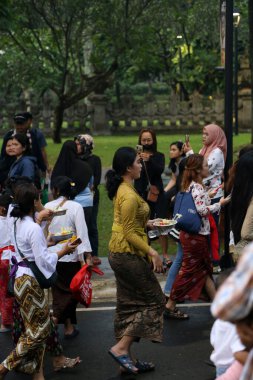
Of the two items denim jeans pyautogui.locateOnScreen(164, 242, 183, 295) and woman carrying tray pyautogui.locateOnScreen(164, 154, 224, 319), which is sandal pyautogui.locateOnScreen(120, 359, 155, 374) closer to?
woman carrying tray pyautogui.locateOnScreen(164, 154, 224, 319)

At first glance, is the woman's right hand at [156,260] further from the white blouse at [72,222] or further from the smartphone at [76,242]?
the white blouse at [72,222]

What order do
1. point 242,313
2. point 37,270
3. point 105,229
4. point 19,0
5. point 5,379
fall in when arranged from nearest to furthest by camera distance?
point 242,313 < point 37,270 < point 5,379 < point 105,229 < point 19,0

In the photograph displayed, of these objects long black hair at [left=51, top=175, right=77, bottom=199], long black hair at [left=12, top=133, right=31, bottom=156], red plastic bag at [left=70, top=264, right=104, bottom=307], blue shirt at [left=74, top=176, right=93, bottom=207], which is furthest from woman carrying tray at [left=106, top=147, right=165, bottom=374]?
blue shirt at [left=74, top=176, right=93, bottom=207]

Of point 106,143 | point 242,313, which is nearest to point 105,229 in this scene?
point 242,313

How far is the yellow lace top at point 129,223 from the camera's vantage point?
21.8ft

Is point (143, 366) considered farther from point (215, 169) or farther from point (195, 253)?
point (215, 169)

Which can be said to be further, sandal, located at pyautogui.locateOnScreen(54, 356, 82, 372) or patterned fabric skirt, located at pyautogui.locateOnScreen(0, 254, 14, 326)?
patterned fabric skirt, located at pyautogui.locateOnScreen(0, 254, 14, 326)

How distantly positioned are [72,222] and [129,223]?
104 centimetres

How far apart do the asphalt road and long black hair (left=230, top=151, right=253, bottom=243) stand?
4.00 ft

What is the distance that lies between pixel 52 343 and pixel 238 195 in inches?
78.1

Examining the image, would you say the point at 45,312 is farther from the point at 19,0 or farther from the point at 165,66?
the point at 165,66

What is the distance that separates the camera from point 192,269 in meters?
8.26

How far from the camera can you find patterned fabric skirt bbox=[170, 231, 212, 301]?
825 cm

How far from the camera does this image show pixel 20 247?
6.43m
